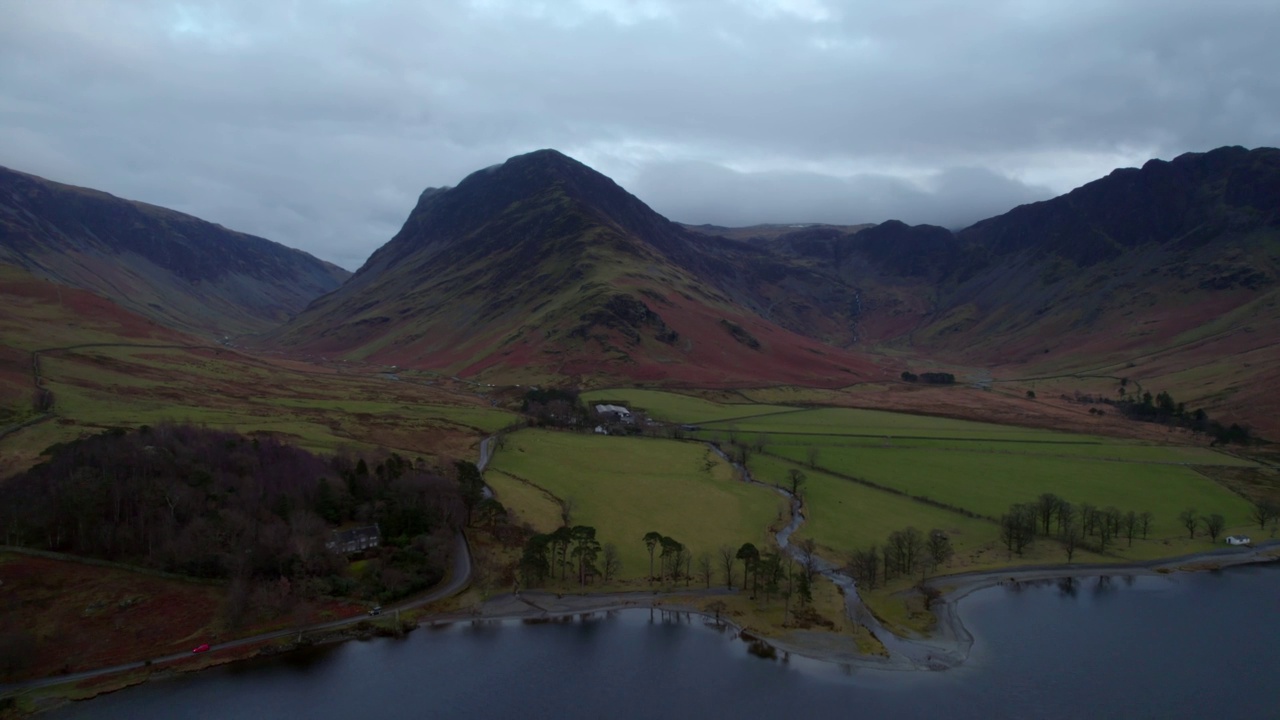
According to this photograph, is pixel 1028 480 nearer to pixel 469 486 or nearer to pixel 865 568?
pixel 865 568

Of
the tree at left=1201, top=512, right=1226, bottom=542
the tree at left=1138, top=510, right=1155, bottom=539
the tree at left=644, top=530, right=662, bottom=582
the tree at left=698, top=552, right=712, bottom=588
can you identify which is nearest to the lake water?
the tree at left=644, top=530, right=662, bottom=582

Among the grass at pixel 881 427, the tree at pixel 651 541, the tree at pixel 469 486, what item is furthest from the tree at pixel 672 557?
the grass at pixel 881 427

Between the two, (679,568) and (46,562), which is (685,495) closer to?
(679,568)

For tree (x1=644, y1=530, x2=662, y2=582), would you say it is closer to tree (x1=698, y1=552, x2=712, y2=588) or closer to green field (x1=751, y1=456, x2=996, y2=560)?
tree (x1=698, y1=552, x2=712, y2=588)

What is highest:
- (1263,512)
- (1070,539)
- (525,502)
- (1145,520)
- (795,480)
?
(1263,512)

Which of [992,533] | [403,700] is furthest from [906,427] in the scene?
[403,700]

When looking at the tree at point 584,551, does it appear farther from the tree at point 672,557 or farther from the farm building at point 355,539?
the farm building at point 355,539

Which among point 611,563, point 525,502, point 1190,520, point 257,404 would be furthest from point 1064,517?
point 257,404
